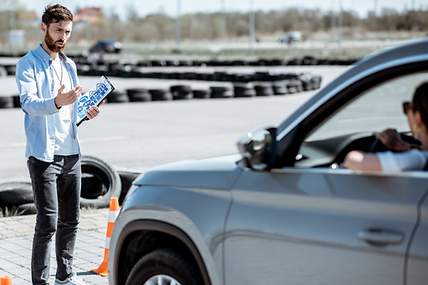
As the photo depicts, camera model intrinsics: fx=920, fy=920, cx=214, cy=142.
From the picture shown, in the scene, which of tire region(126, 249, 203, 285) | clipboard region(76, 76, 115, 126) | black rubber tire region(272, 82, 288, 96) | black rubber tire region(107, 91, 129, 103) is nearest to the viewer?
tire region(126, 249, 203, 285)

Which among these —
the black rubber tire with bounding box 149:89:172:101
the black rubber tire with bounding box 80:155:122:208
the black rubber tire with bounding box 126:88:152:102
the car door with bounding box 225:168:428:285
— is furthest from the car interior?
the black rubber tire with bounding box 149:89:172:101

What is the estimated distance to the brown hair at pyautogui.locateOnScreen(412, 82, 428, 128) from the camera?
3.99m

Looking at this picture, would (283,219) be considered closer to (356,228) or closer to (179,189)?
(356,228)

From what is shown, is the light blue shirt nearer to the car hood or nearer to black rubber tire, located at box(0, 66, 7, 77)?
the car hood

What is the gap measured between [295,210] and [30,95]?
2.47 m

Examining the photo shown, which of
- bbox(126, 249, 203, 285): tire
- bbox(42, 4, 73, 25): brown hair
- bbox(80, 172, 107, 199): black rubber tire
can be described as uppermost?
bbox(42, 4, 73, 25): brown hair

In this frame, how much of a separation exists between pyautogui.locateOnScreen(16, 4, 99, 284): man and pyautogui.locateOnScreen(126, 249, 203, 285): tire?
4.38 ft

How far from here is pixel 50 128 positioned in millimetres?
6078

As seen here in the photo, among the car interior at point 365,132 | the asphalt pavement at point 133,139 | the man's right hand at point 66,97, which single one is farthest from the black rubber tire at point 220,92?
the car interior at point 365,132

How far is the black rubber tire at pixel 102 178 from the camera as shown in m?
9.75

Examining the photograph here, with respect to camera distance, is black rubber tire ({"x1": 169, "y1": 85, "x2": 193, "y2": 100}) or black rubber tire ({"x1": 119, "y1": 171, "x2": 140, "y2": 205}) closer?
black rubber tire ({"x1": 119, "y1": 171, "x2": 140, "y2": 205})

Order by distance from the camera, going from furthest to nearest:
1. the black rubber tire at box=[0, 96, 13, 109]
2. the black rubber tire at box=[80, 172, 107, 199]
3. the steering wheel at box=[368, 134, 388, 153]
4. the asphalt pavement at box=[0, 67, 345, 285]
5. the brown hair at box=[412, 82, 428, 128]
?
the black rubber tire at box=[0, 96, 13, 109] < the black rubber tire at box=[80, 172, 107, 199] < the asphalt pavement at box=[0, 67, 345, 285] < the steering wheel at box=[368, 134, 388, 153] < the brown hair at box=[412, 82, 428, 128]

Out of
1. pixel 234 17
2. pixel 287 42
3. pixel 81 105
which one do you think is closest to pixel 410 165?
pixel 81 105

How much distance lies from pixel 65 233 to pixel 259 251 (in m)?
2.52
